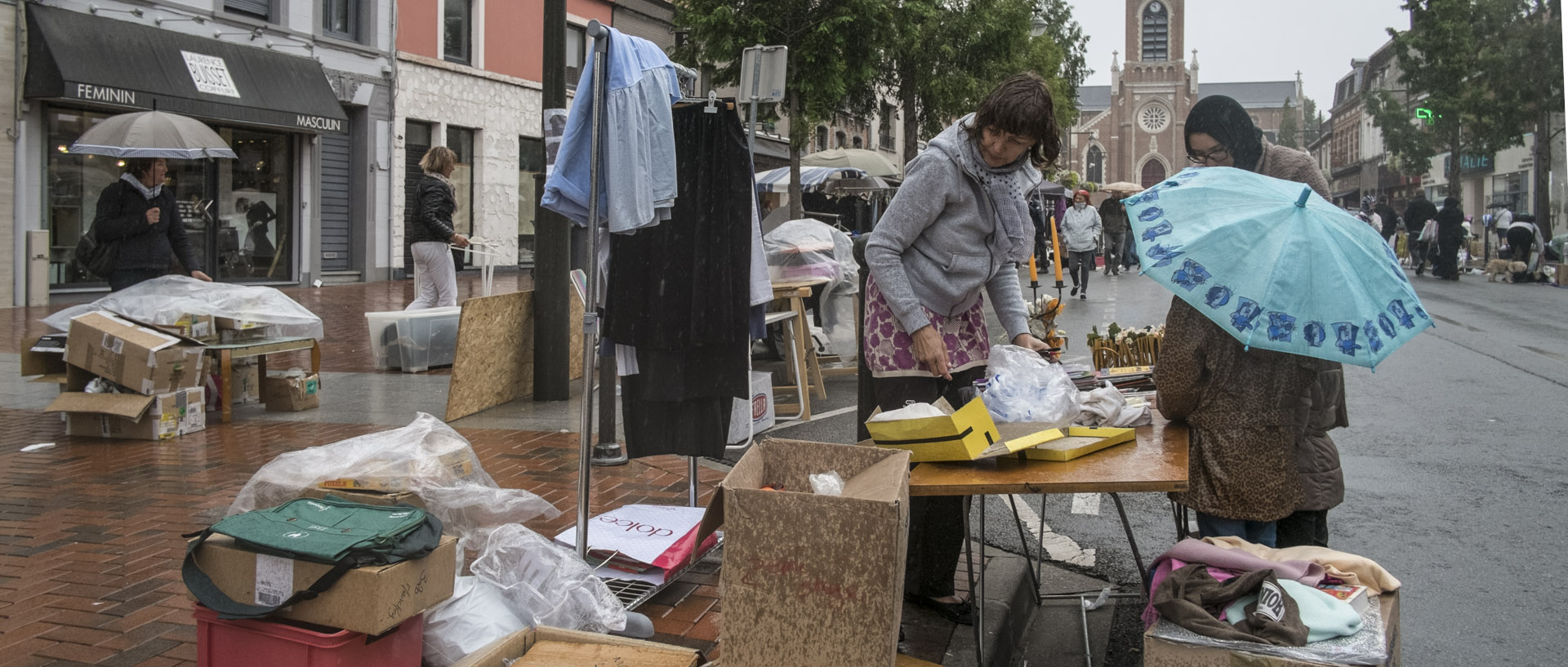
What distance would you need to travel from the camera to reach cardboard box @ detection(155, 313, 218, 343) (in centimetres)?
679

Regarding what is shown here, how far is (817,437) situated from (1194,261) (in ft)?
13.4

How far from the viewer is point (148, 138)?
9.52 m

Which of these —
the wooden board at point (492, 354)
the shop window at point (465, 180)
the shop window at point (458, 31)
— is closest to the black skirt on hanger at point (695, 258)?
the wooden board at point (492, 354)

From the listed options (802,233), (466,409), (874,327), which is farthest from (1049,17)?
(874,327)

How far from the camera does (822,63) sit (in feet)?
61.6

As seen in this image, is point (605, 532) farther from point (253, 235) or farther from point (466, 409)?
point (253, 235)

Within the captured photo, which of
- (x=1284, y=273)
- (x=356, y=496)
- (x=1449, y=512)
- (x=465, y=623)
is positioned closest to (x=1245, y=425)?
(x=1284, y=273)

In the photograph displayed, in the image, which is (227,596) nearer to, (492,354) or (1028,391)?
(1028,391)

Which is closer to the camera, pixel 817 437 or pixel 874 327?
pixel 874 327

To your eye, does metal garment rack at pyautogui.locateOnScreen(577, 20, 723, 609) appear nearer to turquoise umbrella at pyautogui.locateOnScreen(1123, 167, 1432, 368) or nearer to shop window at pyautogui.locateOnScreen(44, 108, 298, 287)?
turquoise umbrella at pyautogui.locateOnScreen(1123, 167, 1432, 368)

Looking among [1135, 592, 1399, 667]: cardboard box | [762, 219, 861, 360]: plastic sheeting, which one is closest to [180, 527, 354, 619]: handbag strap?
[1135, 592, 1399, 667]: cardboard box

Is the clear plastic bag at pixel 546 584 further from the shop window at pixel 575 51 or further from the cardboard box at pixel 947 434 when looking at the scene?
the shop window at pixel 575 51

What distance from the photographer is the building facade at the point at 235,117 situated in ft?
48.8

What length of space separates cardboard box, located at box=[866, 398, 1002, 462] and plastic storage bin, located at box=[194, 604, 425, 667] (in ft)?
4.23
